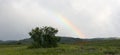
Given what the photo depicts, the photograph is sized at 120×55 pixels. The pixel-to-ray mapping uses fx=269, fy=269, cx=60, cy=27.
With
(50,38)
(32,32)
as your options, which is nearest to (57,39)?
(50,38)

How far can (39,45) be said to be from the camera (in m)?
107

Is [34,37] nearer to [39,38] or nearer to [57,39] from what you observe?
[39,38]

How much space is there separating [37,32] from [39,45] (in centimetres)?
665

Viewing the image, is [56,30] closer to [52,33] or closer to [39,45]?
[52,33]

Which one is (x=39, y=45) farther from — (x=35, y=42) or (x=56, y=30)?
(x=56, y=30)

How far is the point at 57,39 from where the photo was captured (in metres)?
111

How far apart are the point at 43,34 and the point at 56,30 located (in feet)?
18.5

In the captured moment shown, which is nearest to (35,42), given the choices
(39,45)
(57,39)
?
(39,45)

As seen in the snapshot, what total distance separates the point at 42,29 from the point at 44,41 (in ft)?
17.3

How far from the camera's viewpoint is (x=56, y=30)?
110125mm

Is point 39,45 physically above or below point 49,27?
below

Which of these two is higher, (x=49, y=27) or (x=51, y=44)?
(x=49, y=27)

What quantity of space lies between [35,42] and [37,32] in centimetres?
510

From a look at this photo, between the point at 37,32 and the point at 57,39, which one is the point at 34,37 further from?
the point at 57,39
